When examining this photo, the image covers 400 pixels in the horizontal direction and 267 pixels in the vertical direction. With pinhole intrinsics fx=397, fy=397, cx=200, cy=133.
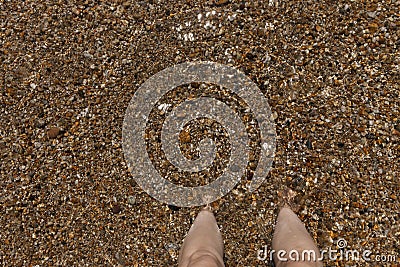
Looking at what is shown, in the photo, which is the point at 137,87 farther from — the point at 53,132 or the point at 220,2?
the point at 220,2

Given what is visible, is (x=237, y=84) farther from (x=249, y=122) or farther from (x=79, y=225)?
(x=79, y=225)

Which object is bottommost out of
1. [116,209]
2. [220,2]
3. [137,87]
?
[116,209]

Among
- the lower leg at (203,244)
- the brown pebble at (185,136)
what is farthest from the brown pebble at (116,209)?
the brown pebble at (185,136)

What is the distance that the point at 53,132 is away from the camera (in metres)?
3.34

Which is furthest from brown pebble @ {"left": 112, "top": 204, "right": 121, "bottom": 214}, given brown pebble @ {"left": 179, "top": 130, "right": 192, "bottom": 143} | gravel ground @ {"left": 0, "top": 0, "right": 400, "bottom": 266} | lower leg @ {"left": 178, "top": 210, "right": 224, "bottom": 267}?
brown pebble @ {"left": 179, "top": 130, "right": 192, "bottom": 143}

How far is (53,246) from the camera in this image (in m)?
3.23

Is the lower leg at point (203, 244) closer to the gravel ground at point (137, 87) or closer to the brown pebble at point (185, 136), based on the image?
the gravel ground at point (137, 87)

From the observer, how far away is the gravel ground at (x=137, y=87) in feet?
9.87

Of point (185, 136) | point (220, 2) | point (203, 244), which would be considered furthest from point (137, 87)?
point (203, 244)

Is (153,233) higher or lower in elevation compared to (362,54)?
lower

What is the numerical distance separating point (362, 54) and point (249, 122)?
3.32ft

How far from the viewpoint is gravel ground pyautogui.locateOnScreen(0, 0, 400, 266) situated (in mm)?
3008

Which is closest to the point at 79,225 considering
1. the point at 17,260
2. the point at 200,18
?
the point at 17,260

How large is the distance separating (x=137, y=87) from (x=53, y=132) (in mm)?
805
